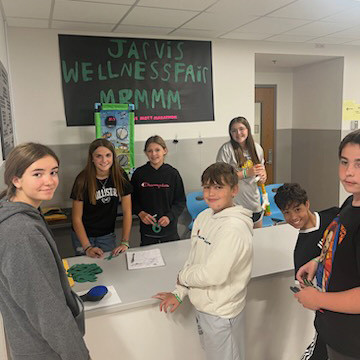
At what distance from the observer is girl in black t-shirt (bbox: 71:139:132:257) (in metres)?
2.21

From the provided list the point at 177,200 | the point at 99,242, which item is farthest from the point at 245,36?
the point at 99,242

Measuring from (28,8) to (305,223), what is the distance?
8.20 feet

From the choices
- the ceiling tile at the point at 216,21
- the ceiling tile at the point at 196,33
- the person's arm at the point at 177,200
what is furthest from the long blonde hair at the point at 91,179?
the ceiling tile at the point at 196,33

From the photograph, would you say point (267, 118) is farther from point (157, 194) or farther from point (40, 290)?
point (40, 290)

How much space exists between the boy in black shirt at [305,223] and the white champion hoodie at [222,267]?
8.7 inches

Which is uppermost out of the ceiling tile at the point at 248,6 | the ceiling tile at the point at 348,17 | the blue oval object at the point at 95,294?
the ceiling tile at the point at 248,6

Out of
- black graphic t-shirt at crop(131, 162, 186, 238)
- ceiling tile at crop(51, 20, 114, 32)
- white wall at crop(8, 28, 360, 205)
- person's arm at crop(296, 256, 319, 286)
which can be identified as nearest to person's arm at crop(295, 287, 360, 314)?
person's arm at crop(296, 256, 319, 286)

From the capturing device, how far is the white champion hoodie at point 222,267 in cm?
139

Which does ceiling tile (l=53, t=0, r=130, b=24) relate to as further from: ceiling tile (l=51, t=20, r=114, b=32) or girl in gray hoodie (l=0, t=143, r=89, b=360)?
girl in gray hoodie (l=0, t=143, r=89, b=360)

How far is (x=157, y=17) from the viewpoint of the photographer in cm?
299

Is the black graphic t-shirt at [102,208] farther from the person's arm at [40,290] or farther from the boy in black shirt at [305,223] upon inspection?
the person's arm at [40,290]

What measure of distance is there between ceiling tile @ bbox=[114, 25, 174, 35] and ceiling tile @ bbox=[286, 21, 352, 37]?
130 centimetres

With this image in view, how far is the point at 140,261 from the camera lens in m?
1.96

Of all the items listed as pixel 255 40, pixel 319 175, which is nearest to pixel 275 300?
pixel 255 40
